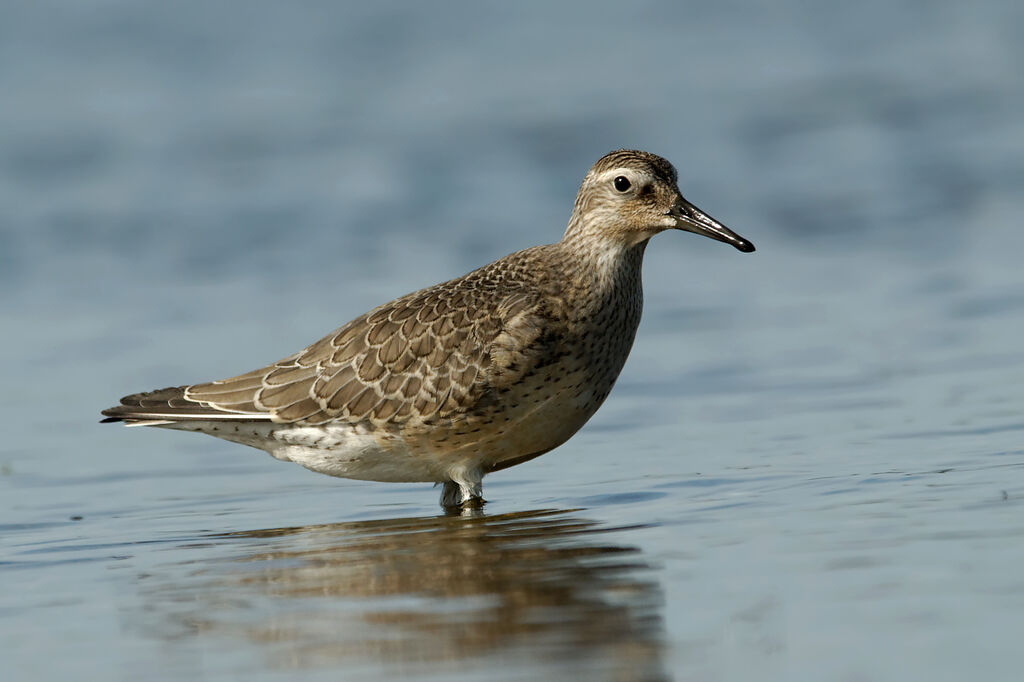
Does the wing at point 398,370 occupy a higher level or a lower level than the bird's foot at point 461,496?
higher

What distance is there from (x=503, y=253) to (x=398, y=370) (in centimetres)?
586

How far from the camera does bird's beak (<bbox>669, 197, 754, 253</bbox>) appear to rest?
27.2 ft

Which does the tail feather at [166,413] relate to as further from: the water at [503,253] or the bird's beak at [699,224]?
the bird's beak at [699,224]

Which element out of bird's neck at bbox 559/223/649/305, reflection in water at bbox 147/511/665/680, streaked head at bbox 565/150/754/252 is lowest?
reflection in water at bbox 147/511/665/680

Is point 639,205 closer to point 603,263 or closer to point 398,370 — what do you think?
point 603,263

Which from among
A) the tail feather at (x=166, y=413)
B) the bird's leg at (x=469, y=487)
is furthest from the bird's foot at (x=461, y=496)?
the tail feather at (x=166, y=413)

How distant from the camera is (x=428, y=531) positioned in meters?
7.53

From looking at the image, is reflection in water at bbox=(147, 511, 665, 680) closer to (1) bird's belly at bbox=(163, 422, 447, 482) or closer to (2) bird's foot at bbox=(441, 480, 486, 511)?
(2) bird's foot at bbox=(441, 480, 486, 511)

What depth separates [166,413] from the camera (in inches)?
331

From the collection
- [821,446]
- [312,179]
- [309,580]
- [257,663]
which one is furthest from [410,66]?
[257,663]

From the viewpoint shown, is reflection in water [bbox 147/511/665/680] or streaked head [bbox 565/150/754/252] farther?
streaked head [bbox 565/150/754/252]

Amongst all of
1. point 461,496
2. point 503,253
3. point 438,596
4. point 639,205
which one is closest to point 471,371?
point 461,496

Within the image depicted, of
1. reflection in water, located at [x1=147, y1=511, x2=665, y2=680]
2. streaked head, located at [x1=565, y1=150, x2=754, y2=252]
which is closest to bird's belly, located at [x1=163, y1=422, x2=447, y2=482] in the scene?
reflection in water, located at [x1=147, y1=511, x2=665, y2=680]

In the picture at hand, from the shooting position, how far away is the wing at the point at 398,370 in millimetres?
7910
